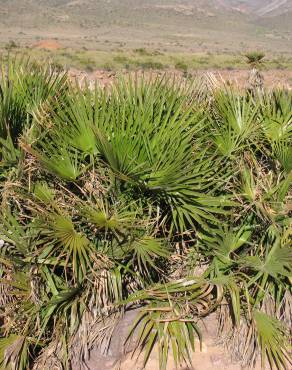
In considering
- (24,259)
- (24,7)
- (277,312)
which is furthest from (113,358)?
(24,7)

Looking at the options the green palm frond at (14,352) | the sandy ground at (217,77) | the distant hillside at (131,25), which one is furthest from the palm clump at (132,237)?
the distant hillside at (131,25)

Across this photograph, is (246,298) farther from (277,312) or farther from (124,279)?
(124,279)

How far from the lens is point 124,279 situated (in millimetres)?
4727

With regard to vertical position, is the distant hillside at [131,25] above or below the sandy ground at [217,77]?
below

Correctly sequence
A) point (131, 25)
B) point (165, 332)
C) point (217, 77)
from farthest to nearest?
point (131, 25)
point (217, 77)
point (165, 332)

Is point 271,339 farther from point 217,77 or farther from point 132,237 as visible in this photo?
point 217,77

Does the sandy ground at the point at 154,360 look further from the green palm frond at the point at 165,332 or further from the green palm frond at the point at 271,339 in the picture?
the green palm frond at the point at 271,339

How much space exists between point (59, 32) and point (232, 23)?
73.1 meters

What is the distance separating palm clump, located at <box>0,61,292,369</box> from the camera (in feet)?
14.3

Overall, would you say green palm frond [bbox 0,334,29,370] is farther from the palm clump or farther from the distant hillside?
the distant hillside

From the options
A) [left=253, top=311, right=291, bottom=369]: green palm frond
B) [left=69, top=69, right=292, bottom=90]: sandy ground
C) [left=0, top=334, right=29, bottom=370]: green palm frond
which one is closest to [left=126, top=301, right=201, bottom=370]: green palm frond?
[left=253, top=311, right=291, bottom=369]: green palm frond

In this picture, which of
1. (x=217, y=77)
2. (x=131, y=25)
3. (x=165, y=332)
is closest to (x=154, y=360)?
(x=165, y=332)

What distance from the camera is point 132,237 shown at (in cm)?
438

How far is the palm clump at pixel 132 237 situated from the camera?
14.3ft
